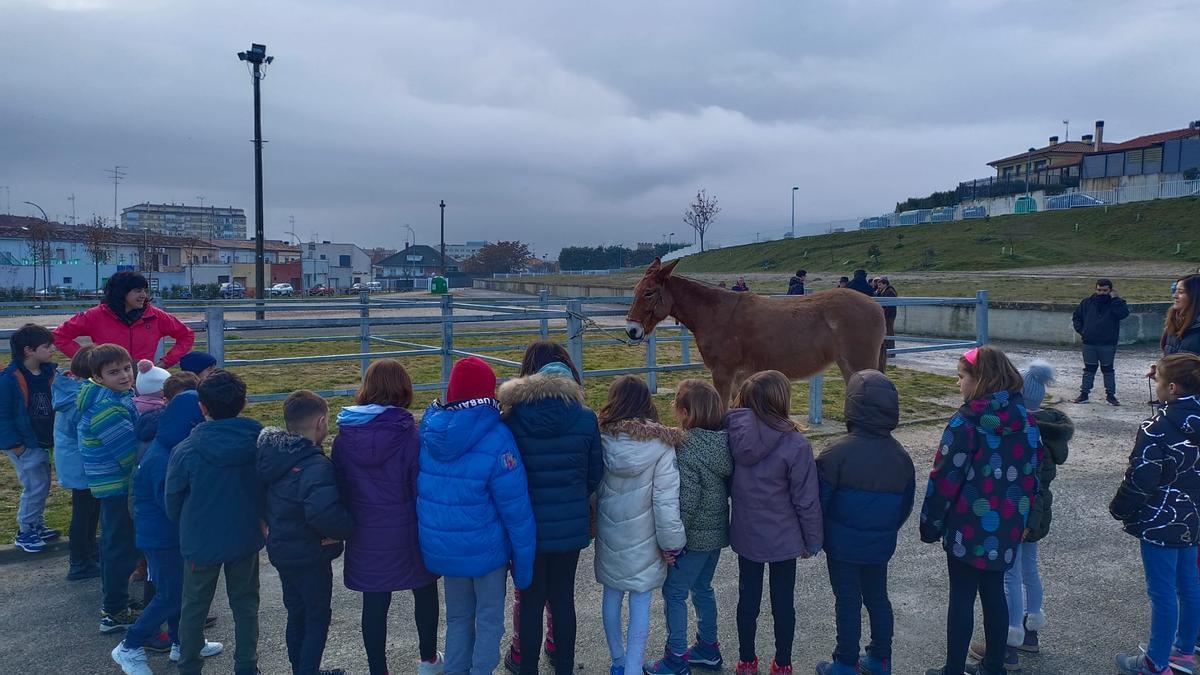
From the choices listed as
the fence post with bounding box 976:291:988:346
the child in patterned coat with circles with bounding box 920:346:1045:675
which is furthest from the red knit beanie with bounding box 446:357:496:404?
the fence post with bounding box 976:291:988:346

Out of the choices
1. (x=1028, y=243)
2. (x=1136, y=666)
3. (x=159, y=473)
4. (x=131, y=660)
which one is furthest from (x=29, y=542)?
(x=1028, y=243)

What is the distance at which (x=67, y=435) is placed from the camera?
4.07m

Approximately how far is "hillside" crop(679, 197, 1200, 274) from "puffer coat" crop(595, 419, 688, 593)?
3274 cm

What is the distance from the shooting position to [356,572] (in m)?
3.11

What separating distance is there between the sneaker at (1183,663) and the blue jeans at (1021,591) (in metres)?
0.53

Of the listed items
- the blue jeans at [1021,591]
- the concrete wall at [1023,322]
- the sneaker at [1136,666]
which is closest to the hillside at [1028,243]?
the concrete wall at [1023,322]

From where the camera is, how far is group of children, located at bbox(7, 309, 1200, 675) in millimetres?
3029

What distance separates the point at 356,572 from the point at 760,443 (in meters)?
1.81

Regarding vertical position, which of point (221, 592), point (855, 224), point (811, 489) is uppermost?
point (855, 224)

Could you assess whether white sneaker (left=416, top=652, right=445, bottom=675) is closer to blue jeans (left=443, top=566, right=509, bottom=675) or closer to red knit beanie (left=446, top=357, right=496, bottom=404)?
blue jeans (left=443, top=566, right=509, bottom=675)

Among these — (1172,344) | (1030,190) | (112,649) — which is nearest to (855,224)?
(1030,190)

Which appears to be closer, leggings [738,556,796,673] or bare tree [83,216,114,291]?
leggings [738,556,796,673]

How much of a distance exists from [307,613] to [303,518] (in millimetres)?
446

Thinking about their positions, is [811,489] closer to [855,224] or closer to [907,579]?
[907,579]
